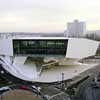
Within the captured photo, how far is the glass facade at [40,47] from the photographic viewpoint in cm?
1304

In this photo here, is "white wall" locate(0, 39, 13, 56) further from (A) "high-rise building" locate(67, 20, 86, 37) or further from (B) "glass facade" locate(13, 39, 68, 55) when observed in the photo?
(A) "high-rise building" locate(67, 20, 86, 37)

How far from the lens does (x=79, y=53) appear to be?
12992 millimetres

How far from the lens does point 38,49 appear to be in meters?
13.3

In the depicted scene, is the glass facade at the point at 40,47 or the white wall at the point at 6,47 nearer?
the glass facade at the point at 40,47

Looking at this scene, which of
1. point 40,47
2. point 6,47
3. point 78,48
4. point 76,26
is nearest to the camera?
point 78,48

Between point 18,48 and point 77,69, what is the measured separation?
→ 16.5 ft

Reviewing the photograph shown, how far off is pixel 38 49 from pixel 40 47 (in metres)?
0.23

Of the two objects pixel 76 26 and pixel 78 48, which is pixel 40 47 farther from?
pixel 76 26

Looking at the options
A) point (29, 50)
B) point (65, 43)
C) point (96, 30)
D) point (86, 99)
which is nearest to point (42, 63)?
point (29, 50)

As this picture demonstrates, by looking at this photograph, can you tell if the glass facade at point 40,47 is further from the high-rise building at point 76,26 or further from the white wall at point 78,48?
the high-rise building at point 76,26

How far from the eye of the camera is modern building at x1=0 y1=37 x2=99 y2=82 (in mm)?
12922

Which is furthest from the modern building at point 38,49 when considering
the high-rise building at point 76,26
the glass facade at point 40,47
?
the high-rise building at point 76,26

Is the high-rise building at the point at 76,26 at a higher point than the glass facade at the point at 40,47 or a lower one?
higher

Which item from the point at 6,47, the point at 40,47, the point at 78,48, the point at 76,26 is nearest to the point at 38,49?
the point at 40,47
